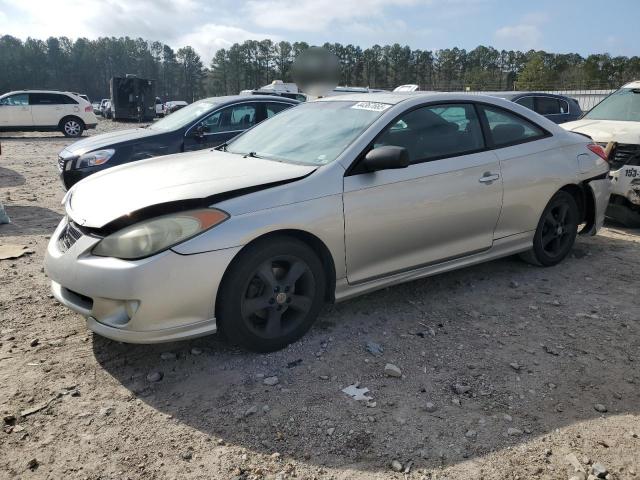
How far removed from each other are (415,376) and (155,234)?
1661 millimetres

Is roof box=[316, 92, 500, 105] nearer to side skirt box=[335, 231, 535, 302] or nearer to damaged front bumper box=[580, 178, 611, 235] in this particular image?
side skirt box=[335, 231, 535, 302]

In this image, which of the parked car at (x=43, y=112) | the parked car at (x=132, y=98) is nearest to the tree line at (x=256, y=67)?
the parked car at (x=132, y=98)

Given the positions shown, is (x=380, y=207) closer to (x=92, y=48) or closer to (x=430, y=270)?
(x=430, y=270)

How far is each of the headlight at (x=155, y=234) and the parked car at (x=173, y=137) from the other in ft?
14.2

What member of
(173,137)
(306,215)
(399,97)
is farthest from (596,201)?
(173,137)

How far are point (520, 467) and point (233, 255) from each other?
1746 millimetres

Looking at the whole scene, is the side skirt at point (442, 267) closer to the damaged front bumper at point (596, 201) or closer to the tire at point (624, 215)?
the damaged front bumper at point (596, 201)

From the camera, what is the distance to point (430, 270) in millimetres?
3904

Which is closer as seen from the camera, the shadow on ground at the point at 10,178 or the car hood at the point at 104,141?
the car hood at the point at 104,141

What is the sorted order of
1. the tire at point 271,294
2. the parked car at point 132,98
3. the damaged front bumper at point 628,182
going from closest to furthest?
the tire at point 271,294
the damaged front bumper at point 628,182
the parked car at point 132,98

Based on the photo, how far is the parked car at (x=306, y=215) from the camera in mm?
2842

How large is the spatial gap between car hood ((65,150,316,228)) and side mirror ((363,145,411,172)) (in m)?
0.38

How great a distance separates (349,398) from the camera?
279 centimetres

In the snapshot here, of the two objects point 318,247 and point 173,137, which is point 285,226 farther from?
point 173,137
